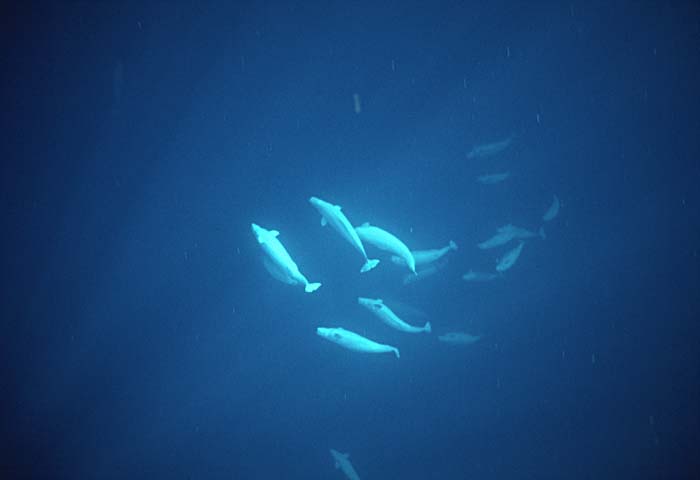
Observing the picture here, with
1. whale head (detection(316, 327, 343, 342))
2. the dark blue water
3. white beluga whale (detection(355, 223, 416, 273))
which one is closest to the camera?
white beluga whale (detection(355, 223, 416, 273))

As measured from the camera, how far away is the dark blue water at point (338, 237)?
8.66m

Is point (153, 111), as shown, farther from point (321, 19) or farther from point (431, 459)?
point (431, 459)

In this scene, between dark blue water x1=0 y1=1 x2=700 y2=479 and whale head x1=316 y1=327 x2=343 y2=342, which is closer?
whale head x1=316 y1=327 x2=343 y2=342

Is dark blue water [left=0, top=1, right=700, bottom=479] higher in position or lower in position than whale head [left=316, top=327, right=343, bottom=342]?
higher

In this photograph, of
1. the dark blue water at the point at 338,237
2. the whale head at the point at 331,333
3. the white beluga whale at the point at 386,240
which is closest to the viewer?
the white beluga whale at the point at 386,240

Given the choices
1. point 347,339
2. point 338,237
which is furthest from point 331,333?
point 338,237

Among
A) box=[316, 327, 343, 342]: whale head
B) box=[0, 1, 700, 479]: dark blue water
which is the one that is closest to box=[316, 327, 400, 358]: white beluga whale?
box=[316, 327, 343, 342]: whale head

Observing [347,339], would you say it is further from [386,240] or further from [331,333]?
[386,240]

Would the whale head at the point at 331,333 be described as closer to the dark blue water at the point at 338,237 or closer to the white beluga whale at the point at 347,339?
the white beluga whale at the point at 347,339

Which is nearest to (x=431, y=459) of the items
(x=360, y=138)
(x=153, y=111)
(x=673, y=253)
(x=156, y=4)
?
(x=360, y=138)

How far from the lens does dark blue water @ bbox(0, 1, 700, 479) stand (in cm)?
866

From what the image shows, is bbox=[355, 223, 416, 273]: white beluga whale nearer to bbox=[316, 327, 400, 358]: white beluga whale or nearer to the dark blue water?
bbox=[316, 327, 400, 358]: white beluga whale

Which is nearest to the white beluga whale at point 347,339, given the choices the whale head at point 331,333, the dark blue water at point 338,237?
the whale head at point 331,333

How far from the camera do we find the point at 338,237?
32.8ft
